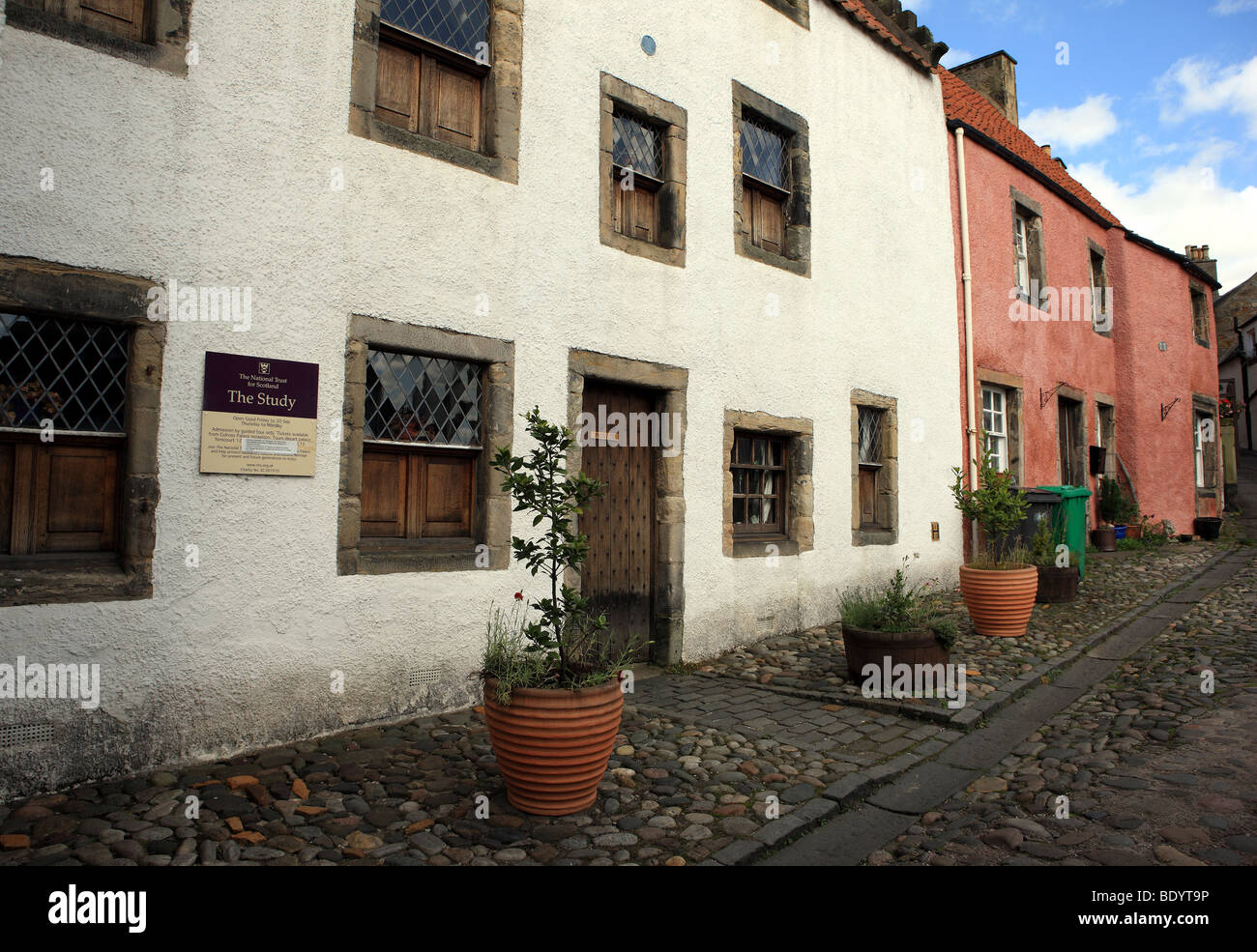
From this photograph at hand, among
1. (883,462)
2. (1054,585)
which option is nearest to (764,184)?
(883,462)

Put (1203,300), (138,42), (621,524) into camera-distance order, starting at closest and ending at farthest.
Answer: (138,42) < (621,524) < (1203,300)

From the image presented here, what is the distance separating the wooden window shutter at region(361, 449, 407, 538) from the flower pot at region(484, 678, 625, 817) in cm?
201

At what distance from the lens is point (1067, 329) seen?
13781 mm

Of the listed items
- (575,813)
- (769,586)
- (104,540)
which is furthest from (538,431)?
(769,586)

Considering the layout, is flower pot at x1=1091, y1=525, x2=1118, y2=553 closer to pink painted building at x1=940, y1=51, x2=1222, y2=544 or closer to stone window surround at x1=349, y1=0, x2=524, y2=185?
pink painted building at x1=940, y1=51, x2=1222, y2=544

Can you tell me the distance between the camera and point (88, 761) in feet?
12.7

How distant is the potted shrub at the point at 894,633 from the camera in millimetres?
5688

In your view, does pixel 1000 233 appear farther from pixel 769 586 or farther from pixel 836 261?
pixel 769 586

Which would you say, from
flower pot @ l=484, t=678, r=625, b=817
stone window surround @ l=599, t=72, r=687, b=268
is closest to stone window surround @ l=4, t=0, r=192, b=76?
stone window surround @ l=599, t=72, r=687, b=268

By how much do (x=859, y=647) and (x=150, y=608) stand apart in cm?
471

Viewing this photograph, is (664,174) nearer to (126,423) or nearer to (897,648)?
(897,648)

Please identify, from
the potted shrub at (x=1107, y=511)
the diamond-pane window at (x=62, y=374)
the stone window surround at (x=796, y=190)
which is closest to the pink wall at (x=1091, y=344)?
the potted shrub at (x=1107, y=511)

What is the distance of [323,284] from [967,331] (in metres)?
9.11

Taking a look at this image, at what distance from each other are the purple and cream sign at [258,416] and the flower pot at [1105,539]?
13930 mm
